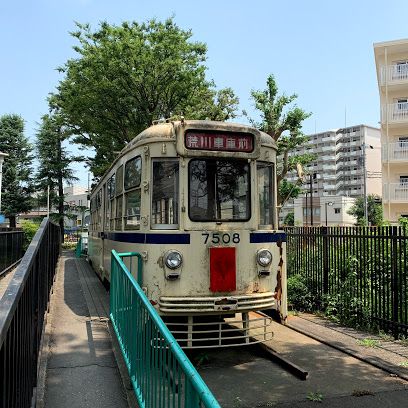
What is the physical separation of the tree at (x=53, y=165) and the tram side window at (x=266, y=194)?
33813 millimetres

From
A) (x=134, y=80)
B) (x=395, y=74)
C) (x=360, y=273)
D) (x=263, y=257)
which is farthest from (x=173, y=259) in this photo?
(x=395, y=74)

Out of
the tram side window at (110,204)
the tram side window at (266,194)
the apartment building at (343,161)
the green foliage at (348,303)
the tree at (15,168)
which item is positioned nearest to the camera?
the tram side window at (266,194)

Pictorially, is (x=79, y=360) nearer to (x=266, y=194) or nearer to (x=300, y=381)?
(x=300, y=381)

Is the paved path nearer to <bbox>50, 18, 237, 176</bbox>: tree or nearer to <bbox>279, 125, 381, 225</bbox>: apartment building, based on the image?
<bbox>50, 18, 237, 176</bbox>: tree

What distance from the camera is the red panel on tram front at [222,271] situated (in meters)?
5.79

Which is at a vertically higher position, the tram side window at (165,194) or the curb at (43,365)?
the tram side window at (165,194)

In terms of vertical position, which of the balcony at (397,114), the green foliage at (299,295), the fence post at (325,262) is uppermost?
the balcony at (397,114)

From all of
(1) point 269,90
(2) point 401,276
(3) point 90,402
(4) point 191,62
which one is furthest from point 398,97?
(3) point 90,402

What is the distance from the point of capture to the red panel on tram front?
19.0 ft

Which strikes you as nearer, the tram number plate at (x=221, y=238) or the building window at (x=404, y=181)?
the tram number plate at (x=221, y=238)

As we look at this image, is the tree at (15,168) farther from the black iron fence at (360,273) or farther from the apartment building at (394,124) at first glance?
the black iron fence at (360,273)

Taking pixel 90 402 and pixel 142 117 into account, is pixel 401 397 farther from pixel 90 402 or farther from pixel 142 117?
pixel 142 117

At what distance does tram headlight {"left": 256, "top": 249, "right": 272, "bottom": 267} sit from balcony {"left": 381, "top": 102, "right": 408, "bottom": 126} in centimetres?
3226

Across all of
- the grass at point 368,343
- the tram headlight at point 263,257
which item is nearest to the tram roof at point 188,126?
the tram headlight at point 263,257
